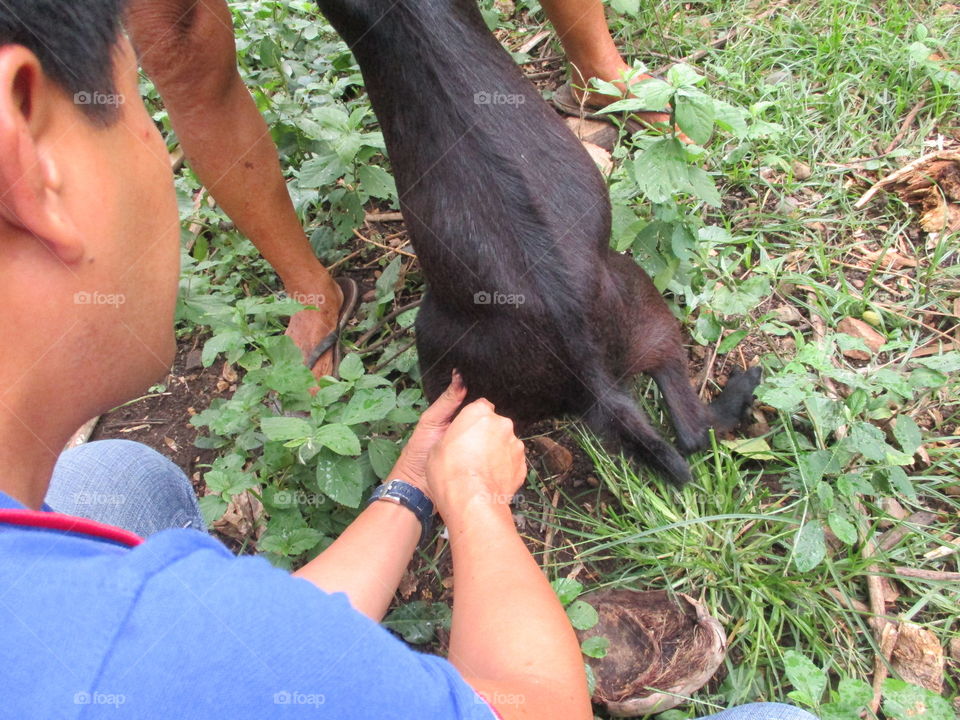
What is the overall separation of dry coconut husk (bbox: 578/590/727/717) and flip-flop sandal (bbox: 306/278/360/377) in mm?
1312

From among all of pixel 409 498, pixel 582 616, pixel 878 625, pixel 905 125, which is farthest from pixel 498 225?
pixel 905 125

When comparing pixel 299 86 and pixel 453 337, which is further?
pixel 299 86

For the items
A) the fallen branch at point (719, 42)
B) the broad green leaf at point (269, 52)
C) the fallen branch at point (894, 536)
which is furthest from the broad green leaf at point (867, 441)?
the broad green leaf at point (269, 52)

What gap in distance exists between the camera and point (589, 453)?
2447 mm

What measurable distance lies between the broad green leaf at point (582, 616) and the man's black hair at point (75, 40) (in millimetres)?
1545

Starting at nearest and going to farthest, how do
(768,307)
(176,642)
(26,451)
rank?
(176,642) < (26,451) < (768,307)

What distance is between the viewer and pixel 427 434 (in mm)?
2057

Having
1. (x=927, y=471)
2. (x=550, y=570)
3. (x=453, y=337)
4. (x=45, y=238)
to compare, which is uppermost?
(x=45, y=238)

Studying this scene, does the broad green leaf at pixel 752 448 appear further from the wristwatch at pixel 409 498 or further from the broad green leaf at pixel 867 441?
the wristwatch at pixel 409 498

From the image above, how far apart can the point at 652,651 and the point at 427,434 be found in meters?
0.84

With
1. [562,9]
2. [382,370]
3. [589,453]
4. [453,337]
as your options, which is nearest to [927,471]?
[589,453]

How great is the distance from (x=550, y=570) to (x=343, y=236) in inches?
63.9

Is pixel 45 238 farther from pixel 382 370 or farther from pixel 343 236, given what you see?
pixel 343 236

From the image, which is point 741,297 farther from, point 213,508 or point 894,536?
point 213,508
